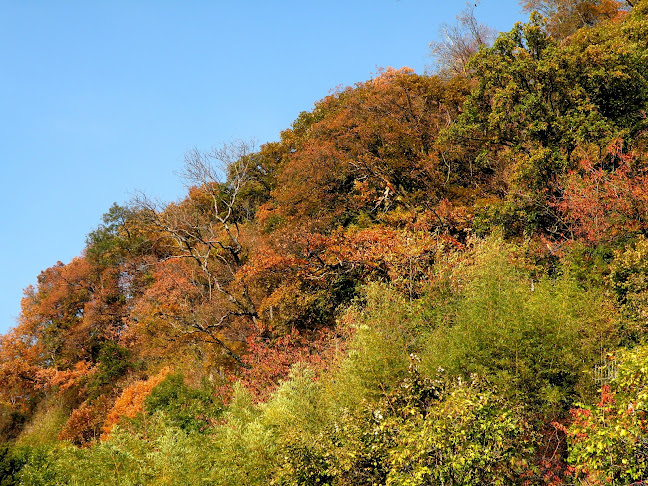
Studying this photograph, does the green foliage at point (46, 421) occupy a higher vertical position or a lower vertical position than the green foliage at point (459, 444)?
higher

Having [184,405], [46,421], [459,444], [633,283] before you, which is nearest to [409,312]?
[633,283]

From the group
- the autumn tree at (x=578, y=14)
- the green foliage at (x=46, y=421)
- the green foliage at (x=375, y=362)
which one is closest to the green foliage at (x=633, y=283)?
the green foliage at (x=375, y=362)

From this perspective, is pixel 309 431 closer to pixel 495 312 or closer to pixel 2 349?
pixel 495 312

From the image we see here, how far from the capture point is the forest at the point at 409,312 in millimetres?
12875

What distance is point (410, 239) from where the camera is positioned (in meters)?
23.1

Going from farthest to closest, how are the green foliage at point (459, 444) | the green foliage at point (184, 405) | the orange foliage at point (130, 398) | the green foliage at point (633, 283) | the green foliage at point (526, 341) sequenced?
the orange foliage at point (130, 398)
the green foliage at point (184, 405)
the green foliage at point (633, 283)
the green foliage at point (526, 341)
the green foliage at point (459, 444)

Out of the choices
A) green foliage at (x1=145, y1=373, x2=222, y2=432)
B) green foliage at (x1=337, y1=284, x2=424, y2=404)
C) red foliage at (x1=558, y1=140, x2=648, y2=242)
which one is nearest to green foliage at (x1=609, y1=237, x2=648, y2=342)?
red foliage at (x1=558, y1=140, x2=648, y2=242)

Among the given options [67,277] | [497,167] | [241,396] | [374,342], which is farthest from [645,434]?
[67,277]

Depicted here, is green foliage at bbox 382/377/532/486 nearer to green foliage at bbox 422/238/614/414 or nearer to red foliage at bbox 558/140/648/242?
green foliage at bbox 422/238/614/414

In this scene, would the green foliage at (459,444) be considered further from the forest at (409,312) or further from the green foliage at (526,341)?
the green foliage at (526,341)

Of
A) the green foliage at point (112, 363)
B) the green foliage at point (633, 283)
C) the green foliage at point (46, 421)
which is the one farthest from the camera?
the green foliage at point (112, 363)

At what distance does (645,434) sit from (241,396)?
11.5 meters

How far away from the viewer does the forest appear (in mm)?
12875

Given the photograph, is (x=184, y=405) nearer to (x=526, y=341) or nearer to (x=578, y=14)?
(x=526, y=341)
